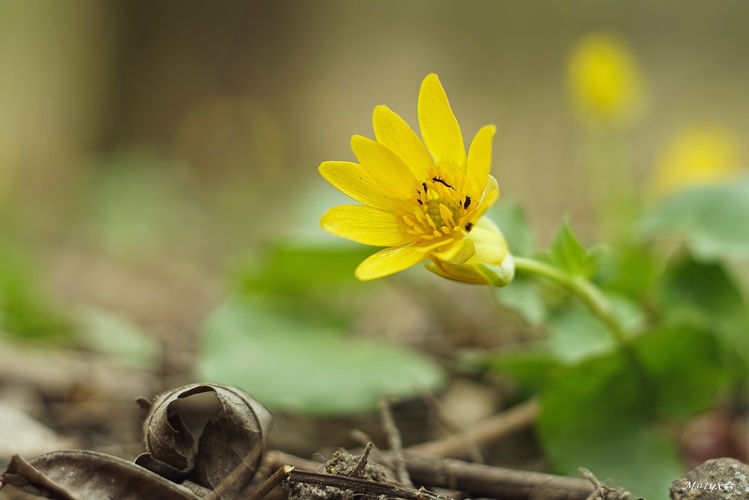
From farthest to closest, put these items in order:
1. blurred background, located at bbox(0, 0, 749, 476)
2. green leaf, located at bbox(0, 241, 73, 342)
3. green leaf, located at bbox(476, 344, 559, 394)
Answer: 1. blurred background, located at bbox(0, 0, 749, 476)
2. green leaf, located at bbox(0, 241, 73, 342)
3. green leaf, located at bbox(476, 344, 559, 394)

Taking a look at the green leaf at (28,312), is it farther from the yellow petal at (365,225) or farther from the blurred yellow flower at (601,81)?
the blurred yellow flower at (601,81)

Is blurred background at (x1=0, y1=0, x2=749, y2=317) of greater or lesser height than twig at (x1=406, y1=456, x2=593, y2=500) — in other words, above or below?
above

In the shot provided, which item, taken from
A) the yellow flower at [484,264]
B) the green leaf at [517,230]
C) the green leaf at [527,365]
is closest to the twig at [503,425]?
the green leaf at [527,365]

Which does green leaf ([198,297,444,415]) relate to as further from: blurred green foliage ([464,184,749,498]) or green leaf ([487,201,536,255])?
green leaf ([487,201,536,255])

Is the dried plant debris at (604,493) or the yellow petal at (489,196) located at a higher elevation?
the yellow petal at (489,196)

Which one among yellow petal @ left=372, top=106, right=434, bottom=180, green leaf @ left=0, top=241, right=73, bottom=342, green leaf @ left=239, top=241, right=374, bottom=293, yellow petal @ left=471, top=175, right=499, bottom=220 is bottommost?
yellow petal @ left=471, top=175, right=499, bottom=220

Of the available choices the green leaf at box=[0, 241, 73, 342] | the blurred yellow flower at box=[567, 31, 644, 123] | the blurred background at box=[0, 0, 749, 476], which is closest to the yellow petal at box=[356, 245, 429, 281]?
the green leaf at box=[0, 241, 73, 342]
